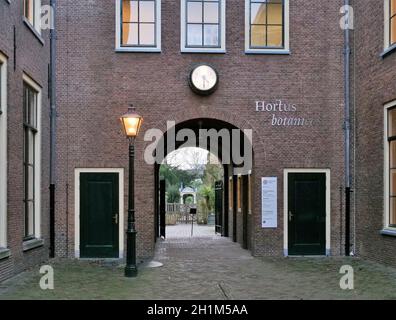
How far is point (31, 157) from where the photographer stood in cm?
1183

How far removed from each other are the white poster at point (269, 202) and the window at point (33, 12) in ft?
21.4

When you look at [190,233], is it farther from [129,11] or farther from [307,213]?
[129,11]

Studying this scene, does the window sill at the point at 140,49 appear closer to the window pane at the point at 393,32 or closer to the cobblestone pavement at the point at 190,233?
the window pane at the point at 393,32

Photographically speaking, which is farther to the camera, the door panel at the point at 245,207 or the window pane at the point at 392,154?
the door panel at the point at 245,207

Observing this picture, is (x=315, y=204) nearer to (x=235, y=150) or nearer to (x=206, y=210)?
(x=235, y=150)

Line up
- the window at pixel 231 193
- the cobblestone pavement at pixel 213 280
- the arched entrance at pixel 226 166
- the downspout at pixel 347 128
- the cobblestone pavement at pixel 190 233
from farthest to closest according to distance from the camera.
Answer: the cobblestone pavement at pixel 190 233 < the window at pixel 231 193 < the arched entrance at pixel 226 166 < the downspout at pixel 347 128 < the cobblestone pavement at pixel 213 280

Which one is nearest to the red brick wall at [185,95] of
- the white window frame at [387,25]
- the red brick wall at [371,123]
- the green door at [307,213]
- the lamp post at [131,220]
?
the green door at [307,213]

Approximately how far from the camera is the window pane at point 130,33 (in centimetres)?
1335

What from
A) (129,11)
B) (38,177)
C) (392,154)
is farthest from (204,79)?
(392,154)

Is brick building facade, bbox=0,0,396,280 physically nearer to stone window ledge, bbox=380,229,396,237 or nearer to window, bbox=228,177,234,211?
stone window ledge, bbox=380,229,396,237

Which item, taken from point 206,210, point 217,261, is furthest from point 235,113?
point 206,210

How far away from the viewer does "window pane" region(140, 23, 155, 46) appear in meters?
13.4

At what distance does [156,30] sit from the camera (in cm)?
1331

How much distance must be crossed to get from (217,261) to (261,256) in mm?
1256
